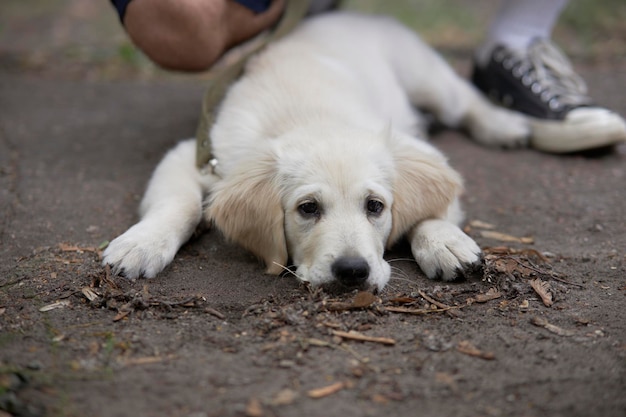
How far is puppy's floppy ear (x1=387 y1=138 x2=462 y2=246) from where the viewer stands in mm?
2930

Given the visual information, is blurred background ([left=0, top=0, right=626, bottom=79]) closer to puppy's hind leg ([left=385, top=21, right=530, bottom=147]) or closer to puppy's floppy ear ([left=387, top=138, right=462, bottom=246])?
puppy's hind leg ([left=385, top=21, right=530, bottom=147])

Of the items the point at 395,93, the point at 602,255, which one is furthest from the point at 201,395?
the point at 395,93

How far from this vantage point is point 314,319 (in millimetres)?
2346

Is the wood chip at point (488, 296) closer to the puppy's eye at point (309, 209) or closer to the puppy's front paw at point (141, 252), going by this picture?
the puppy's eye at point (309, 209)

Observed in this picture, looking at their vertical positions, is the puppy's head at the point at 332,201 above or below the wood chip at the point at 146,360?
above

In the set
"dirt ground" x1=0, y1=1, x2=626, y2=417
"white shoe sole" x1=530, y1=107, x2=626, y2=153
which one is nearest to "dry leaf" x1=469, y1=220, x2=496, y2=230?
"dirt ground" x1=0, y1=1, x2=626, y2=417

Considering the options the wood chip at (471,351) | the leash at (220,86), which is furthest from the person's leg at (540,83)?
the wood chip at (471,351)

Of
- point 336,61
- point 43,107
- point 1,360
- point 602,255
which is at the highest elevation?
point 336,61

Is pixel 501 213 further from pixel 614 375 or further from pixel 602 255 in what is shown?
pixel 614 375

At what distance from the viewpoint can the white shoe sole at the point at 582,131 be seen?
13.3 ft

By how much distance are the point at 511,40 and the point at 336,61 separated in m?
1.44

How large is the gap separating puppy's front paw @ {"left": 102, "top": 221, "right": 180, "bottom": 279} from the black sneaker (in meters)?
2.48

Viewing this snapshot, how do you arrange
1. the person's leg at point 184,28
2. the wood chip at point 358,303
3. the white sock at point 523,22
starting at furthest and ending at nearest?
the white sock at point 523,22 → the person's leg at point 184,28 → the wood chip at point 358,303

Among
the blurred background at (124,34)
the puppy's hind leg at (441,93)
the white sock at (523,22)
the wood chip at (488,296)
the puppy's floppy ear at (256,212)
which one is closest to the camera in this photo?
the wood chip at (488,296)
